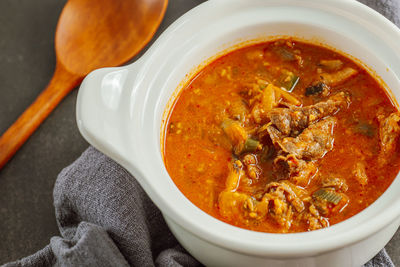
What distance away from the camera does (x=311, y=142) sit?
286cm

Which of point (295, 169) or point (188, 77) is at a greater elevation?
point (295, 169)

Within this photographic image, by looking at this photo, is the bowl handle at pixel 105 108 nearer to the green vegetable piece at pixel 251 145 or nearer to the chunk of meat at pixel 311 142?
the green vegetable piece at pixel 251 145

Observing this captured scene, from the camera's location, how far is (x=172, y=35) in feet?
10.1

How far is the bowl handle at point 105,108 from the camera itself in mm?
2660

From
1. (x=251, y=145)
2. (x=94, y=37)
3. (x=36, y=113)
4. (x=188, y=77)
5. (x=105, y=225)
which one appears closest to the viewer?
(x=251, y=145)

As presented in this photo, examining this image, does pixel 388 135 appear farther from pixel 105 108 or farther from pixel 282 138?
pixel 105 108

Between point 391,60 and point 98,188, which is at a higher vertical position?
point 391,60

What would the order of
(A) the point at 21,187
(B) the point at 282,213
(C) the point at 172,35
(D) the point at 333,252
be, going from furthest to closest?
(A) the point at 21,187, (C) the point at 172,35, (B) the point at 282,213, (D) the point at 333,252

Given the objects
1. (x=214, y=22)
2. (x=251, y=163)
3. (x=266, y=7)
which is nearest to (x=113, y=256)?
(x=251, y=163)

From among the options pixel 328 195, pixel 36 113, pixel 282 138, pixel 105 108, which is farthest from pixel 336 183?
pixel 36 113

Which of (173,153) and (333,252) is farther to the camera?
(173,153)

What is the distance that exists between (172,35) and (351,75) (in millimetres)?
938

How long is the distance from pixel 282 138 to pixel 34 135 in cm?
175

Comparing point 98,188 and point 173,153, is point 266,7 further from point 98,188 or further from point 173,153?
point 98,188
